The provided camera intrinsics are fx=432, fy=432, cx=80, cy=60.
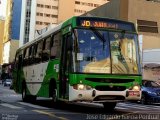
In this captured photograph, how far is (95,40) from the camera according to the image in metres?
15.5

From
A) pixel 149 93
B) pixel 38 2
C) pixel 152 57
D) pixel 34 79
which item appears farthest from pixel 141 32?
pixel 38 2

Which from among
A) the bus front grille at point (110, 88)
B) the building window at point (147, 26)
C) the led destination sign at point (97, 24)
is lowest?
the bus front grille at point (110, 88)

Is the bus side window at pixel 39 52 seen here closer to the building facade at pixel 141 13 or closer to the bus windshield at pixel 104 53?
the bus windshield at pixel 104 53

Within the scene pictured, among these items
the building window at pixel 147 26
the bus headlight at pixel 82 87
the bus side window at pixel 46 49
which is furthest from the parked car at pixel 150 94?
the building window at pixel 147 26

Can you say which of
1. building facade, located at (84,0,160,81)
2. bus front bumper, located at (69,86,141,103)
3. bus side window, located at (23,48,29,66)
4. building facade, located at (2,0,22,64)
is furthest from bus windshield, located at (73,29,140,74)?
building facade, located at (2,0,22,64)

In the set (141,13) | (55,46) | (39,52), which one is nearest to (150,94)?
(39,52)

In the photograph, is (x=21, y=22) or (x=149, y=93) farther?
(x=21, y=22)

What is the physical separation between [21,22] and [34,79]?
112311 millimetres

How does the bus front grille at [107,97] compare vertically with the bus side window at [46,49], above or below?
below

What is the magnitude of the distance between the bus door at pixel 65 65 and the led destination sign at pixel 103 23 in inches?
28.6

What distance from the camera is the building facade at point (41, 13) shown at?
130250 millimetres

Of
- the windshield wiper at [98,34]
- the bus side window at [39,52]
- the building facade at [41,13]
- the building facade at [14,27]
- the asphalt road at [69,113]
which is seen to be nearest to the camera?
the asphalt road at [69,113]

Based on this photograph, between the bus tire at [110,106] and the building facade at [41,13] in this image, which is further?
the building facade at [41,13]

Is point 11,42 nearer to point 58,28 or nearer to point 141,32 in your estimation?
point 141,32
